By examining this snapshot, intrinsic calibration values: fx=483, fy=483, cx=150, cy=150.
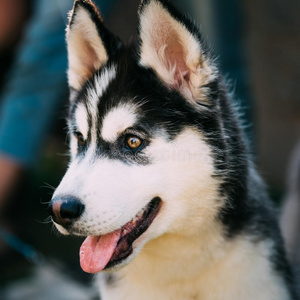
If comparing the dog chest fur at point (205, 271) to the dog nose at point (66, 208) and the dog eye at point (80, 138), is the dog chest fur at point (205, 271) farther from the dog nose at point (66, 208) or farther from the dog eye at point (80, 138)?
the dog eye at point (80, 138)

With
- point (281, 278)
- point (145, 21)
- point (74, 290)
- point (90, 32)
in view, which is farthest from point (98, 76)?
point (74, 290)

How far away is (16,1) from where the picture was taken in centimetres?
410

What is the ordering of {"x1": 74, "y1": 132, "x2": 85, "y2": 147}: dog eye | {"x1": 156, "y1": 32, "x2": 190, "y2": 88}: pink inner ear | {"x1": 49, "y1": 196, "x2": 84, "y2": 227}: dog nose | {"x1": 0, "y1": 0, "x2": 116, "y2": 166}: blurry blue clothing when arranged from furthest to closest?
{"x1": 0, "y1": 0, "x2": 116, "y2": 166}: blurry blue clothing, {"x1": 74, "y1": 132, "x2": 85, "y2": 147}: dog eye, {"x1": 156, "y1": 32, "x2": 190, "y2": 88}: pink inner ear, {"x1": 49, "y1": 196, "x2": 84, "y2": 227}: dog nose

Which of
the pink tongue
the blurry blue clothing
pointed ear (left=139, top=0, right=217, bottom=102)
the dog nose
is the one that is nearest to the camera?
the dog nose

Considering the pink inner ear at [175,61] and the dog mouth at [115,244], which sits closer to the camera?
the dog mouth at [115,244]

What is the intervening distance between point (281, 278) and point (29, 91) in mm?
2379

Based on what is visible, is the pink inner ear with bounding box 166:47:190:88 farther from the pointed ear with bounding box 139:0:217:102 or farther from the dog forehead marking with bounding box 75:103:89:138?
the dog forehead marking with bounding box 75:103:89:138

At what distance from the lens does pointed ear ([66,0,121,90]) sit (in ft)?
8.69

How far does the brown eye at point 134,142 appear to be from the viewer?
7.98 ft

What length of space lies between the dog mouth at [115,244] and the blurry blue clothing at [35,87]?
65.5 inches

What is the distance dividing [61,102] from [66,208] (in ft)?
7.32

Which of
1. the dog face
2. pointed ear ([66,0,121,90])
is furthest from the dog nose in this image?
pointed ear ([66,0,121,90])

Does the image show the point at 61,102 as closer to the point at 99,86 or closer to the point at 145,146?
the point at 99,86

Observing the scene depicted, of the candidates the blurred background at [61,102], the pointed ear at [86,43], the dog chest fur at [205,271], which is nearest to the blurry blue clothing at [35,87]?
the blurred background at [61,102]
